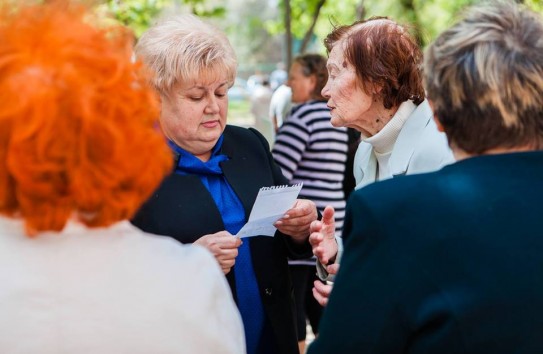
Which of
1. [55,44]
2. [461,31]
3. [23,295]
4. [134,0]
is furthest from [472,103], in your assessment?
[134,0]

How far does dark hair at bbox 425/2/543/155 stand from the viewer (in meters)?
1.58

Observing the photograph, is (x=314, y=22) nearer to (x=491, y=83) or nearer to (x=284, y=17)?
(x=284, y=17)

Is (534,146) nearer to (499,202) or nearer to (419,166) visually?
(499,202)

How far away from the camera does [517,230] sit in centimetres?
153

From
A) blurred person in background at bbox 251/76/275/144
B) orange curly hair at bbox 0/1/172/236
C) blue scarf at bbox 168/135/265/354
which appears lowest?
blurred person in background at bbox 251/76/275/144

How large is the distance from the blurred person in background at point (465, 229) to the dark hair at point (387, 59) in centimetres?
95

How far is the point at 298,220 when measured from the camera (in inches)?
101

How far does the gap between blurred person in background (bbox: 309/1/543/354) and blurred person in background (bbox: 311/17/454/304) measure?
2.93 ft

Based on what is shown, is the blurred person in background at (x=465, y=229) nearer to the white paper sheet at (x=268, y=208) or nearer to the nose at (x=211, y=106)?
the white paper sheet at (x=268, y=208)

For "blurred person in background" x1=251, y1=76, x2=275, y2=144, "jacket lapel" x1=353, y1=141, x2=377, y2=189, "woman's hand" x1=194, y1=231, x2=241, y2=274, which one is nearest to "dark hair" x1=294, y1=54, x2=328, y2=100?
"blurred person in background" x1=251, y1=76, x2=275, y2=144

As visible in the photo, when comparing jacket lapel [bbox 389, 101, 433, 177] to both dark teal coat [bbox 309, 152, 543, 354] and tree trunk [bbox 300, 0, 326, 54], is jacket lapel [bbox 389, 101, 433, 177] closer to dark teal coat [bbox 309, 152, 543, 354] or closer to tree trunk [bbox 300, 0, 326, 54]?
dark teal coat [bbox 309, 152, 543, 354]

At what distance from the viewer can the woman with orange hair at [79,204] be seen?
4.51 feet

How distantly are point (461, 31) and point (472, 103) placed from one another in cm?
18

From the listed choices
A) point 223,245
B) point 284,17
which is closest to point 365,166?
point 223,245
